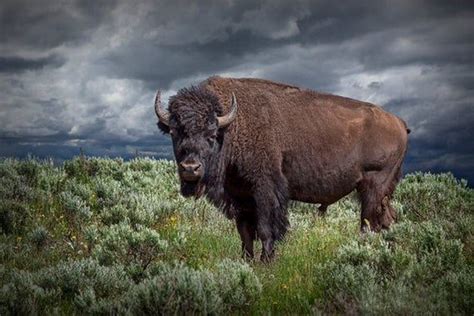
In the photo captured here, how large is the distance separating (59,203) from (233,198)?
490 centimetres

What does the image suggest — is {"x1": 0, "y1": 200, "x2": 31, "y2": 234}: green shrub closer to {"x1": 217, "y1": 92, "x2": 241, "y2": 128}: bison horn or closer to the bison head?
the bison head

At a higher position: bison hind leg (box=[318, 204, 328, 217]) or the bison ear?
the bison ear

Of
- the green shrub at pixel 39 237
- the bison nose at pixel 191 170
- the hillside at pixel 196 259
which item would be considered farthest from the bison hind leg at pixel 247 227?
the green shrub at pixel 39 237

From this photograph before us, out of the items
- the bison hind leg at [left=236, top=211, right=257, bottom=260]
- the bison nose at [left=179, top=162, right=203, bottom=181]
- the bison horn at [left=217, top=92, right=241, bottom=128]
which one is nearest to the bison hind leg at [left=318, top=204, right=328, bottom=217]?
the bison hind leg at [left=236, top=211, right=257, bottom=260]

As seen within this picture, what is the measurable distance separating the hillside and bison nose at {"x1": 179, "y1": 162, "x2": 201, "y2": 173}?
1241 mm

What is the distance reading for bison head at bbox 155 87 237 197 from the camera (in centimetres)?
772

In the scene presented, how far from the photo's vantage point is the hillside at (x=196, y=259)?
5.54 m

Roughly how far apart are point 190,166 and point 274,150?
1763 mm

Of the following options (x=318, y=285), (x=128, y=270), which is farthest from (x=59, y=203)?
(x=318, y=285)

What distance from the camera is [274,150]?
28.9 ft

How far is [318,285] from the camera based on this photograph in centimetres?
641

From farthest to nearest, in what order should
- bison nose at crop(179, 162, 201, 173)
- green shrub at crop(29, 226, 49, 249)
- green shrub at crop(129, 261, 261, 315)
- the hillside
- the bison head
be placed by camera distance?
green shrub at crop(29, 226, 49, 249) < the bison head < bison nose at crop(179, 162, 201, 173) < the hillside < green shrub at crop(129, 261, 261, 315)

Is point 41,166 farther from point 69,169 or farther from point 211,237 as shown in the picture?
point 211,237

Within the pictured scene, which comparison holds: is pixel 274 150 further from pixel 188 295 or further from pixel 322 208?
pixel 188 295
